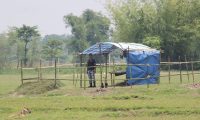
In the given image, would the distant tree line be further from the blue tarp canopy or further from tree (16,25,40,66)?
the blue tarp canopy

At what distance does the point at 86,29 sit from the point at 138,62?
6943 cm

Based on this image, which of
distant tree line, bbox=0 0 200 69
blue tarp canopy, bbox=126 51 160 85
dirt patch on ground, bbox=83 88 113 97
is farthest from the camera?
distant tree line, bbox=0 0 200 69

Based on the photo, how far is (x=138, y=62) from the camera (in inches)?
1180

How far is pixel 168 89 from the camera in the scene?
24.2 meters

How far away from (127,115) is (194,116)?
242 centimetres

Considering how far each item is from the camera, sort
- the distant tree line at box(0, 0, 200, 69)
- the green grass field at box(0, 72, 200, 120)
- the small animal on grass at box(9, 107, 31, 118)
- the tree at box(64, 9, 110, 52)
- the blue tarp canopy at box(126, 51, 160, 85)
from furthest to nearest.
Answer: the tree at box(64, 9, 110, 52) → the distant tree line at box(0, 0, 200, 69) → the blue tarp canopy at box(126, 51, 160, 85) → the small animal on grass at box(9, 107, 31, 118) → the green grass field at box(0, 72, 200, 120)

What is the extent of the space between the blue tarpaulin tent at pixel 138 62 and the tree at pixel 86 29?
2290 inches

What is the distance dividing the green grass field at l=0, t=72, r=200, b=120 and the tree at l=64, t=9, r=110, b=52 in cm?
6477

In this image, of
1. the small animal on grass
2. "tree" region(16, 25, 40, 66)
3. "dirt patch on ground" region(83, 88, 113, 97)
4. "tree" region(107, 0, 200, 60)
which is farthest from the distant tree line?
the small animal on grass

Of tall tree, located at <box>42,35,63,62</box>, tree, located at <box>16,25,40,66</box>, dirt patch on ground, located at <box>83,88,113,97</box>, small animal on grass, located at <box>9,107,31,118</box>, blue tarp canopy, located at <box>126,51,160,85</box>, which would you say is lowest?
small animal on grass, located at <box>9,107,31,118</box>

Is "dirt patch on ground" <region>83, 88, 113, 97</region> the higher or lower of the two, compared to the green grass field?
higher

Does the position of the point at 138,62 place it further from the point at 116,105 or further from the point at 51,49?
the point at 51,49

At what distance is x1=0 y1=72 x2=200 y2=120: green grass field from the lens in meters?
17.1

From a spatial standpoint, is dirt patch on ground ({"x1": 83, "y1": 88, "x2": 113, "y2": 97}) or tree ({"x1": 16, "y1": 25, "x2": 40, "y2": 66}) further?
tree ({"x1": 16, "y1": 25, "x2": 40, "y2": 66})
